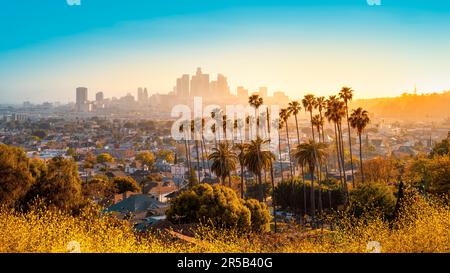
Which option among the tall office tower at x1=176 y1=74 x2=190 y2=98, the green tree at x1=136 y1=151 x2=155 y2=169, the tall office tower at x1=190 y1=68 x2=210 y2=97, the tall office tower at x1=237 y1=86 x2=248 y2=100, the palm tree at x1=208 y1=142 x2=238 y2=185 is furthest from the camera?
the tall office tower at x1=176 y1=74 x2=190 y2=98

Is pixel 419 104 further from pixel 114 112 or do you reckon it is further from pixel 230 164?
pixel 230 164

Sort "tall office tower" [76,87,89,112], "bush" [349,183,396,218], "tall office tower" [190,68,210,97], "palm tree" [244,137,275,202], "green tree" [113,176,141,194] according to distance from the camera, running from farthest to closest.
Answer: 1. "tall office tower" [76,87,89,112]
2. "tall office tower" [190,68,210,97]
3. "green tree" [113,176,141,194]
4. "palm tree" [244,137,275,202]
5. "bush" [349,183,396,218]

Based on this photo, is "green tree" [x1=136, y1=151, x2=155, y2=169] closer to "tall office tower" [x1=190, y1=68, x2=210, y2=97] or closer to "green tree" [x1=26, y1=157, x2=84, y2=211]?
"tall office tower" [x1=190, y1=68, x2=210, y2=97]

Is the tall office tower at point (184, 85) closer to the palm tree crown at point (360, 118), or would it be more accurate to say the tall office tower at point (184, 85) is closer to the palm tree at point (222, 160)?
the palm tree at point (222, 160)

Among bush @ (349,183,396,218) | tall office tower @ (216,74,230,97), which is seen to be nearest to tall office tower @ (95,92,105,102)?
tall office tower @ (216,74,230,97)

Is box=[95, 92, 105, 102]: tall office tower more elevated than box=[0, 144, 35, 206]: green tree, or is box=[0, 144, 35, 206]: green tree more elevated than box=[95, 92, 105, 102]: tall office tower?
box=[95, 92, 105, 102]: tall office tower
